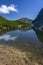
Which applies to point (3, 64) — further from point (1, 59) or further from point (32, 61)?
point (32, 61)

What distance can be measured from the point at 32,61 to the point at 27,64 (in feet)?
7.03

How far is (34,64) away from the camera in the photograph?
25.3m

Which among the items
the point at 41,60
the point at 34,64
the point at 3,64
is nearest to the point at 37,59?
the point at 41,60

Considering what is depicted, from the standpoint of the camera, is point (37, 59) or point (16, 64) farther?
point (37, 59)

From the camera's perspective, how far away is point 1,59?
26.7 m

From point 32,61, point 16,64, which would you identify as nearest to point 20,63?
point 16,64

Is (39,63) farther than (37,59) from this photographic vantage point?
No

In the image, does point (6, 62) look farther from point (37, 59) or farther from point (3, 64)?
point (37, 59)

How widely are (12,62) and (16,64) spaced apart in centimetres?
111

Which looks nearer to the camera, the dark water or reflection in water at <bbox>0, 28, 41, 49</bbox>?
the dark water

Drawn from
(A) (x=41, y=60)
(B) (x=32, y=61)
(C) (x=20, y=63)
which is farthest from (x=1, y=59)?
(A) (x=41, y=60)

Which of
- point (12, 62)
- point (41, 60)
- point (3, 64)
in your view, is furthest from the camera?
point (41, 60)

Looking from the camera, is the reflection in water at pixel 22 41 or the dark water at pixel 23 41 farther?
the reflection in water at pixel 22 41

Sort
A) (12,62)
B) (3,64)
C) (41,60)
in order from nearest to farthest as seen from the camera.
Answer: (3,64) < (12,62) < (41,60)
